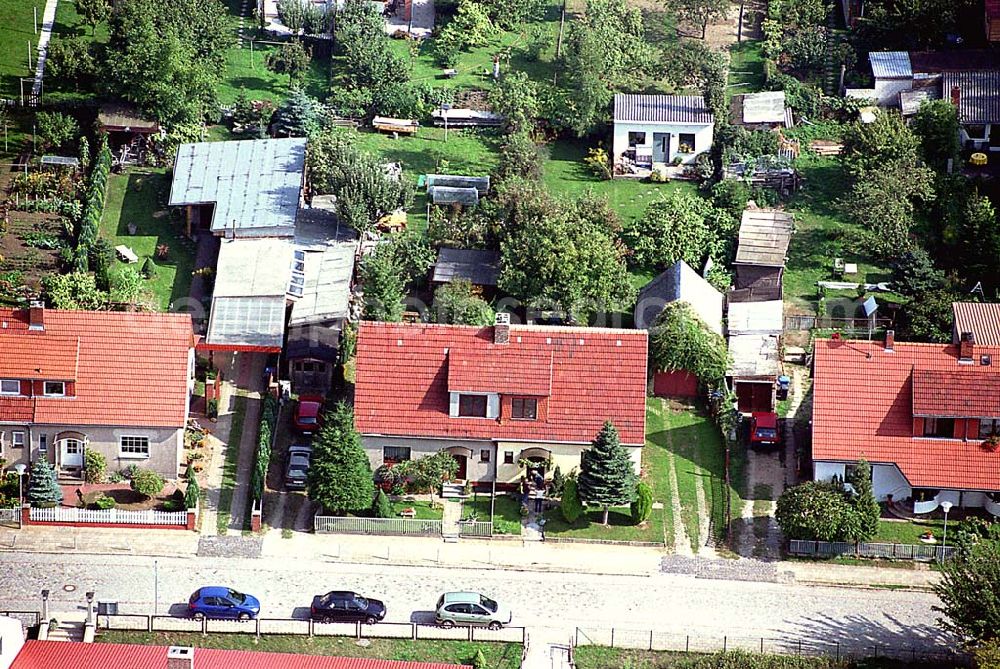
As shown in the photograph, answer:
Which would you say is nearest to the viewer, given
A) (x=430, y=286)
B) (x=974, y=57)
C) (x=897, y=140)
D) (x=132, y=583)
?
(x=132, y=583)

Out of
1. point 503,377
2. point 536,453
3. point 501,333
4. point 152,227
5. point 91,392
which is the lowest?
point 536,453

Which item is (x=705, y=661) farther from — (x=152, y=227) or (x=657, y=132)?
(x=152, y=227)

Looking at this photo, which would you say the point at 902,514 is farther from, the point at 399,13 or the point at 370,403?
the point at 399,13

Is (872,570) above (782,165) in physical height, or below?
below

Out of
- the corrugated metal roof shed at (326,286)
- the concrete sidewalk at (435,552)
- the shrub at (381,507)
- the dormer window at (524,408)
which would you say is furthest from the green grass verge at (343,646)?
the corrugated metal roof shed at (326,286)

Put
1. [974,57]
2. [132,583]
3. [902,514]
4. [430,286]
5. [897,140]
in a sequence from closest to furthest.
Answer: [132,583]
[902,514]
[430,286]
[897,140]
[974,57]

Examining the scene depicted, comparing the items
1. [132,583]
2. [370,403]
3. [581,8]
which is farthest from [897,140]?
[132,583]

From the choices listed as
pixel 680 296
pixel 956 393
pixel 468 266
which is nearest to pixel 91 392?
pixel 468 266
